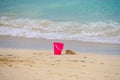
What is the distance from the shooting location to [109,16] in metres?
4.69

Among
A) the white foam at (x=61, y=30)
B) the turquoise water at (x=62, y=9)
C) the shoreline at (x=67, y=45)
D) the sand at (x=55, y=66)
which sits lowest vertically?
the sand at (x=55, y=66)

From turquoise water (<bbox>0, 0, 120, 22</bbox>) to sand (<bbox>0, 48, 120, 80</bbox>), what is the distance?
108 cm

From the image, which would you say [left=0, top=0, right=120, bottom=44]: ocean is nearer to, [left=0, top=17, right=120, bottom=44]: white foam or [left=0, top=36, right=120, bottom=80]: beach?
[left=0, top=17, right=120, bottom=44]: white foam

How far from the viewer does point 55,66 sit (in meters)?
3.00

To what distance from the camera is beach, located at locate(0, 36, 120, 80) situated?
2.70m

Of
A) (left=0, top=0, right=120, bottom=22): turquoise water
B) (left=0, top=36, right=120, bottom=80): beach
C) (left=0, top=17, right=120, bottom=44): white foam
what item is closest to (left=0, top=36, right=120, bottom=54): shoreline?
(left=0, top=36, right=120, bottom=80): beach

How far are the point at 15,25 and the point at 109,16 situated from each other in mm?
1734

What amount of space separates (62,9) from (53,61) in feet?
5.80

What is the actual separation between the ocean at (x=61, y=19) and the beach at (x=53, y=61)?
11.1 inches

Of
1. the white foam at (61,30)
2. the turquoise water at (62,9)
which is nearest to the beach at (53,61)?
the white foam at (61,30)

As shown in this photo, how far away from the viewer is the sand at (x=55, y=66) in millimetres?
2662

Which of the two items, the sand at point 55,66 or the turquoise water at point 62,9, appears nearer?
the sand at point 55,66

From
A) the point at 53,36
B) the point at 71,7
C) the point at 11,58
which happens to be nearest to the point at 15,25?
the point at 53,36

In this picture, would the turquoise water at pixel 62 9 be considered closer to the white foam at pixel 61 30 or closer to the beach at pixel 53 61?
the white foam at pixel 61 30
